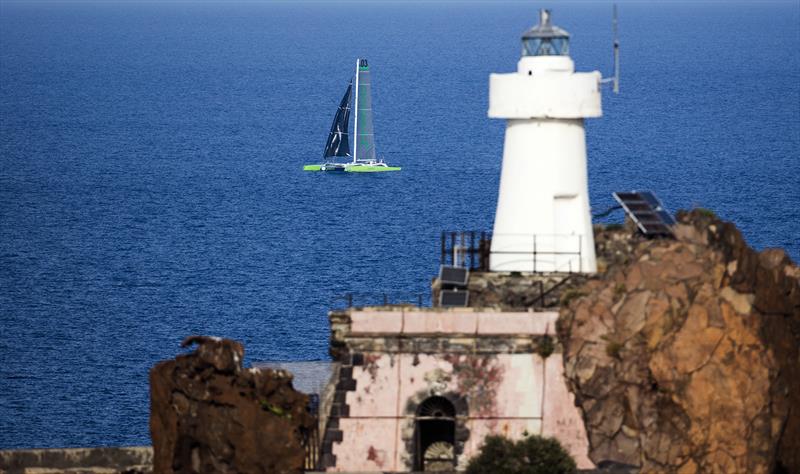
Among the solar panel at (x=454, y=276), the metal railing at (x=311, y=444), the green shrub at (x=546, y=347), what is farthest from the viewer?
the solar panel at (x=454, y=276)

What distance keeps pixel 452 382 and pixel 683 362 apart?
6.11 meters

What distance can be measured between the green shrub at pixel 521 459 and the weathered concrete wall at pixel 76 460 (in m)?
10.2

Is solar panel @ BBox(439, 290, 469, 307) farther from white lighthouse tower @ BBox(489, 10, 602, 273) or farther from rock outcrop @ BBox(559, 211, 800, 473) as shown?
rock outcrop @ BBox(559, 211, 800, 473)

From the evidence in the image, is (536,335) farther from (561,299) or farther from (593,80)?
(593,80)

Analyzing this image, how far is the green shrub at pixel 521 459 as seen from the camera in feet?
209

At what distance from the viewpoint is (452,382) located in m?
65.3

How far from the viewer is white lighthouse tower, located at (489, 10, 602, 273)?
2640 inches

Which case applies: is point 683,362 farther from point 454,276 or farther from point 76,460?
point 76,460

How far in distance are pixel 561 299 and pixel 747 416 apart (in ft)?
20.1

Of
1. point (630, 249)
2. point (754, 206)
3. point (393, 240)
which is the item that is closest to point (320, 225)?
point (393, 240)

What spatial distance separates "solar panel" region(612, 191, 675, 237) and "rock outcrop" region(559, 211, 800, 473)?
2.72 meters

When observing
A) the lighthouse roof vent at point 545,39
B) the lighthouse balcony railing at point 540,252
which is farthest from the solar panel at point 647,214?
the lighthouse roof vent at point 545,39

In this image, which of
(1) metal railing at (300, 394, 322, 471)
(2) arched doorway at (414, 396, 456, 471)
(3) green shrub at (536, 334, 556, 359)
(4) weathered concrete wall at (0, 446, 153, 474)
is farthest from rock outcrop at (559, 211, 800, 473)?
(4) weathered concrete wall at (0, 446, 153, 474)

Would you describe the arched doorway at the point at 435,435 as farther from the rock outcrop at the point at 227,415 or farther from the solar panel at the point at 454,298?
the solar panel at the point at 454,298
